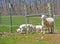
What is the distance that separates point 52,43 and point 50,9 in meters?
5.51

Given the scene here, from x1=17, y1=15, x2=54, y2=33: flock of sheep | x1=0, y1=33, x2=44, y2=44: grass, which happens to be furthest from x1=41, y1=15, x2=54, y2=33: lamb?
x1=0, y1=33, x2=44, y2=44: grass

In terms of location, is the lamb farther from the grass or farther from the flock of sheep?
the grass

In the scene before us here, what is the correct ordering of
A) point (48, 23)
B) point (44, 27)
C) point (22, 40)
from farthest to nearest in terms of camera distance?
point (44, 27) < point (48, 23) < point (22, 40)

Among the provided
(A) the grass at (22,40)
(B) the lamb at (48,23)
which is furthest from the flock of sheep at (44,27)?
(A) the grass at (22,40)

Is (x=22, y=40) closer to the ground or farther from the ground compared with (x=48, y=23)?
closer to the ground

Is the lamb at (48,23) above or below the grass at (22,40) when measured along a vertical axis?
above

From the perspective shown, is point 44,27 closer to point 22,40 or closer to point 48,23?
point 48,23

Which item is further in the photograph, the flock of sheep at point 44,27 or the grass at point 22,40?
the flock of sheep at point 44,27

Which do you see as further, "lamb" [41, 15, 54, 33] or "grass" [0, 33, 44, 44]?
"lamb" [41, 15, 54, 33]

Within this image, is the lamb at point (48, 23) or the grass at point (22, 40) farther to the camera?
the lamb at point (48, 23)

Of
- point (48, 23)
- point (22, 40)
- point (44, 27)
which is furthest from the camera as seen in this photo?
point (44, 27)

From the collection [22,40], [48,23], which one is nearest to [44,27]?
[48,23]

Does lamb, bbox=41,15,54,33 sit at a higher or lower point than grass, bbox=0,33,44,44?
higher

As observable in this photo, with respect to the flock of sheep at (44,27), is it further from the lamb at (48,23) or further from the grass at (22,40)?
the grass at (22,40)
